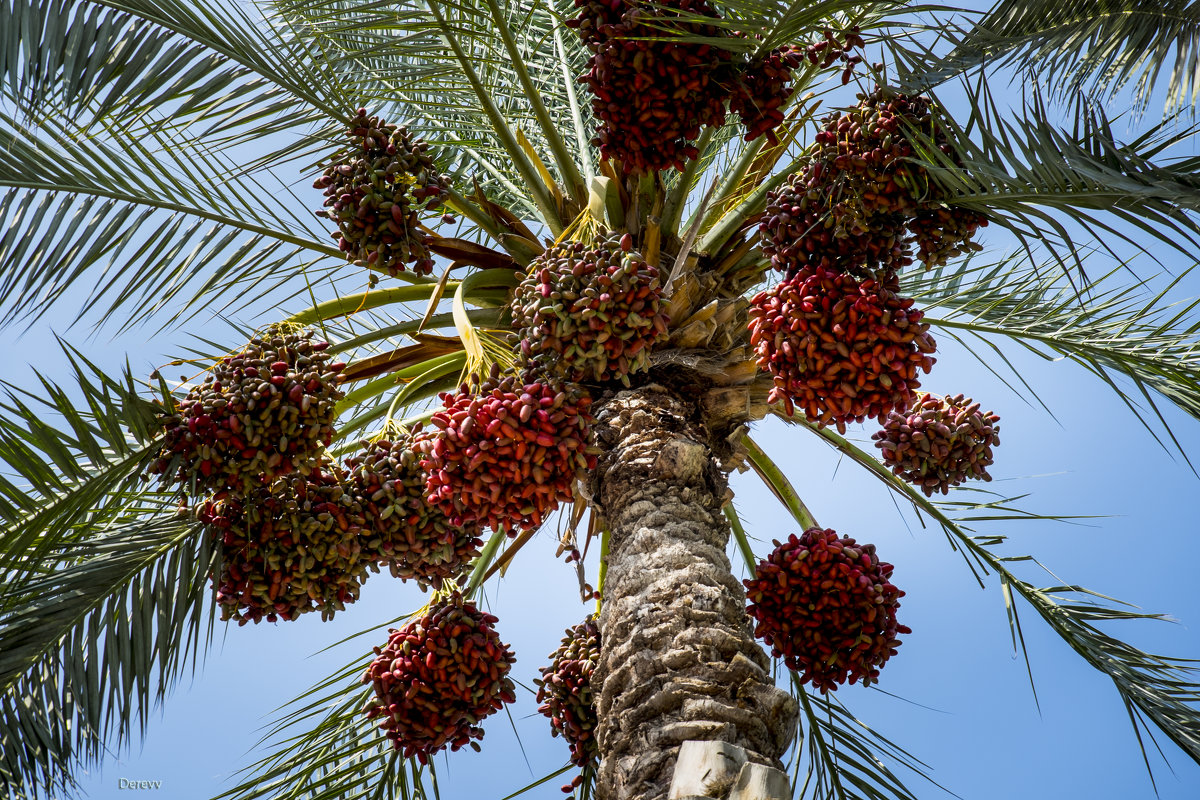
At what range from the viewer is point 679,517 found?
335 centimetres

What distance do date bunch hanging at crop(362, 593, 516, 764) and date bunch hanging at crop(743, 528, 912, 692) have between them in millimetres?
887

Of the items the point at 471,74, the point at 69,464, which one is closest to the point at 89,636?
the point at 69,464

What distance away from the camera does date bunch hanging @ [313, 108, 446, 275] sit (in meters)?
3.36

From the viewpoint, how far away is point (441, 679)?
3.56 meters

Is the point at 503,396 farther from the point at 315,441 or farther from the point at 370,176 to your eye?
the point at 370,176

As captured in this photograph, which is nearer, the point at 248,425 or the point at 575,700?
the point at 248,425

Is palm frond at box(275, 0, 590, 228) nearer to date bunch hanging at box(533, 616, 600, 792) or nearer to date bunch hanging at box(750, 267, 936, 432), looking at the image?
date bunch hanging at box(750, 267, 936, 432)

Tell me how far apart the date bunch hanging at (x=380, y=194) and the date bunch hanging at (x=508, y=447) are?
0.56m

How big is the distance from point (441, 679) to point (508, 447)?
1.00m

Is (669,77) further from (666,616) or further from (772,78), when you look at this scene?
(666,616)

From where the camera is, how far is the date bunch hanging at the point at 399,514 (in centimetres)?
331

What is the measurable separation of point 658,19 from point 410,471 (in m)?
1.51

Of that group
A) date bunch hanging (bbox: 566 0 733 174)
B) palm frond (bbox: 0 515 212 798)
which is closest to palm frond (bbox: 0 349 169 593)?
palm frond (bbox: 0 515 212 798)

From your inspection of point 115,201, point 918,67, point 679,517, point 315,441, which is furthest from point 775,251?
point 115,201
